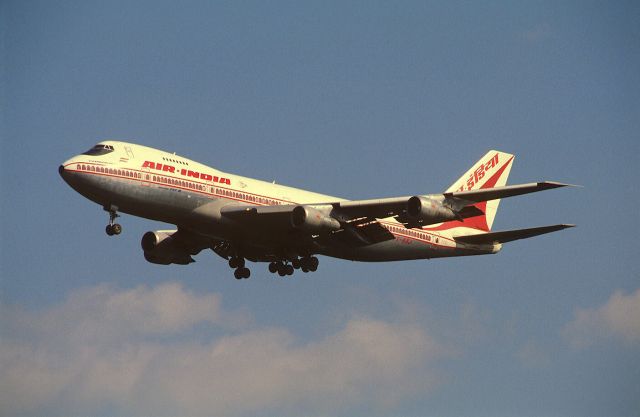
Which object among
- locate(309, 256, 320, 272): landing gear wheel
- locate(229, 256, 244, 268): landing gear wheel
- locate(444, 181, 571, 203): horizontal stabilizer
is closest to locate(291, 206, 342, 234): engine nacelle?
locate(309, 256, 320, 272): landing gear wheel

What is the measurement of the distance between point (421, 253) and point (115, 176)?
71.4 feet

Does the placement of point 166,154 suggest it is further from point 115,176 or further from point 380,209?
point 380,209

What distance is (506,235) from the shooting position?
6950cm

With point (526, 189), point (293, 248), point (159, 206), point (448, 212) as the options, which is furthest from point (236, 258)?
point (526, 189)

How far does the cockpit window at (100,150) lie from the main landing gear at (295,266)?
1346cm

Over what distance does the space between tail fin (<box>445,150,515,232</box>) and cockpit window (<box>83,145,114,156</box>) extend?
84.8 feet

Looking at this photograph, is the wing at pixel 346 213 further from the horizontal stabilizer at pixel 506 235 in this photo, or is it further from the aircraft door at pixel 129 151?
the aircraft door at pixel 129 151

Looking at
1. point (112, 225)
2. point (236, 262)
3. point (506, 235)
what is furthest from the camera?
point (236, 262)

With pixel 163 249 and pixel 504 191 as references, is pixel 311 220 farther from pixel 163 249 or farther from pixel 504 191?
pixel 163 249

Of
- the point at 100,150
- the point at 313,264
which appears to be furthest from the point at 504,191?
the point at 100,150

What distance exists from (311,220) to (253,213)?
3.26 m

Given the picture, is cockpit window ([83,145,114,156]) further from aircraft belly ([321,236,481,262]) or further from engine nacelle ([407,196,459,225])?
engine nacelle ([407,196,459,225])

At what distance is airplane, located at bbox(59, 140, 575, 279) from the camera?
59.8 meters

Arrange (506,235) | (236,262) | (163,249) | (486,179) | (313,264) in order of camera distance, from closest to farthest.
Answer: (313,264)
(163,249)
(506,235)
(236,262)
(486,179)
